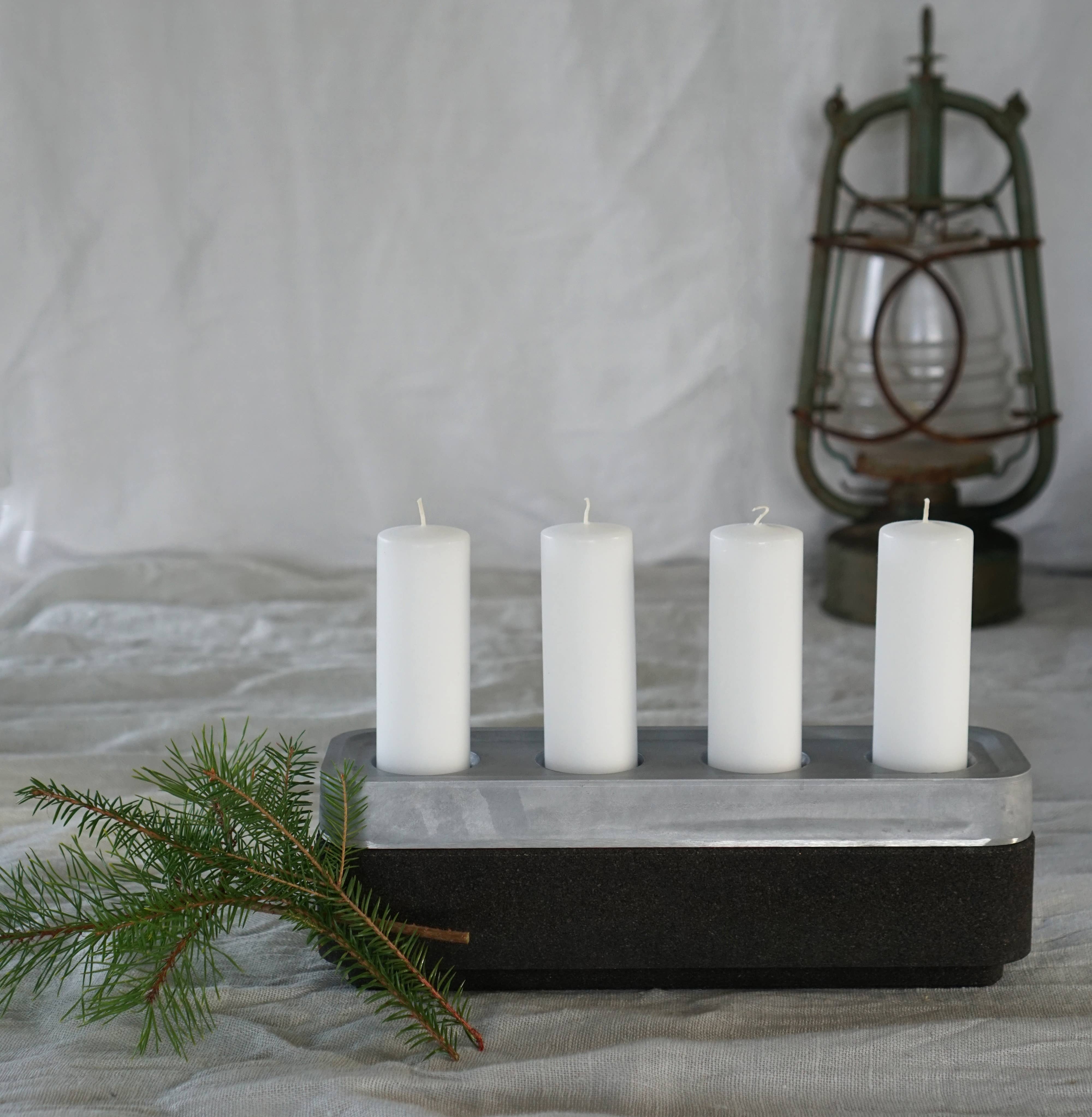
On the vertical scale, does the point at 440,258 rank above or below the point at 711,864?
above

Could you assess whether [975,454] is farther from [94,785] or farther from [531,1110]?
[531,1110]

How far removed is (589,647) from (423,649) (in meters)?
A: 0.07

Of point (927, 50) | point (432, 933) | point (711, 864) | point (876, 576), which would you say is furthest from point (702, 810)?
point (927, 50)

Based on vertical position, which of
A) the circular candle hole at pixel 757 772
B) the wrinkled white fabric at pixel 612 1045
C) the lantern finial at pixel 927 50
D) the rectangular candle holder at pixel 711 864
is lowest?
the wrinkled white fabric at pixel 612 1045

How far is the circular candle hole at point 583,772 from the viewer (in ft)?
1.90

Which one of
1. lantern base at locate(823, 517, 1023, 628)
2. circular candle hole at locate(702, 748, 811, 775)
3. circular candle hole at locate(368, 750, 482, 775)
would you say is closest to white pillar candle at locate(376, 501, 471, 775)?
circular candle hole at locate(368, 750, 482, 775)

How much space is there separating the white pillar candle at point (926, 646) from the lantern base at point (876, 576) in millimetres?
794

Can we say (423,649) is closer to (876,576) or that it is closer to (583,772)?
(583,772)

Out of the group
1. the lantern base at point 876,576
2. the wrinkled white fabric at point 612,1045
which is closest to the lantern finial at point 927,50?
the lantern base at point 876,576

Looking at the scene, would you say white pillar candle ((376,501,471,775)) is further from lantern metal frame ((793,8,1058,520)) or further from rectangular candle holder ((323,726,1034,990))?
lantern metal frame ((793,8,1058,520))

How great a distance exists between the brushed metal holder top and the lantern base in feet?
2.66

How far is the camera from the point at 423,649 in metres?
0.58

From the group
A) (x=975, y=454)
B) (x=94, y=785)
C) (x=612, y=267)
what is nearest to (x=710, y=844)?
(x=94, y=785)

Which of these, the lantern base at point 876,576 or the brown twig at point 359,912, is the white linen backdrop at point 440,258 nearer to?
the lantern base at point 876,576
